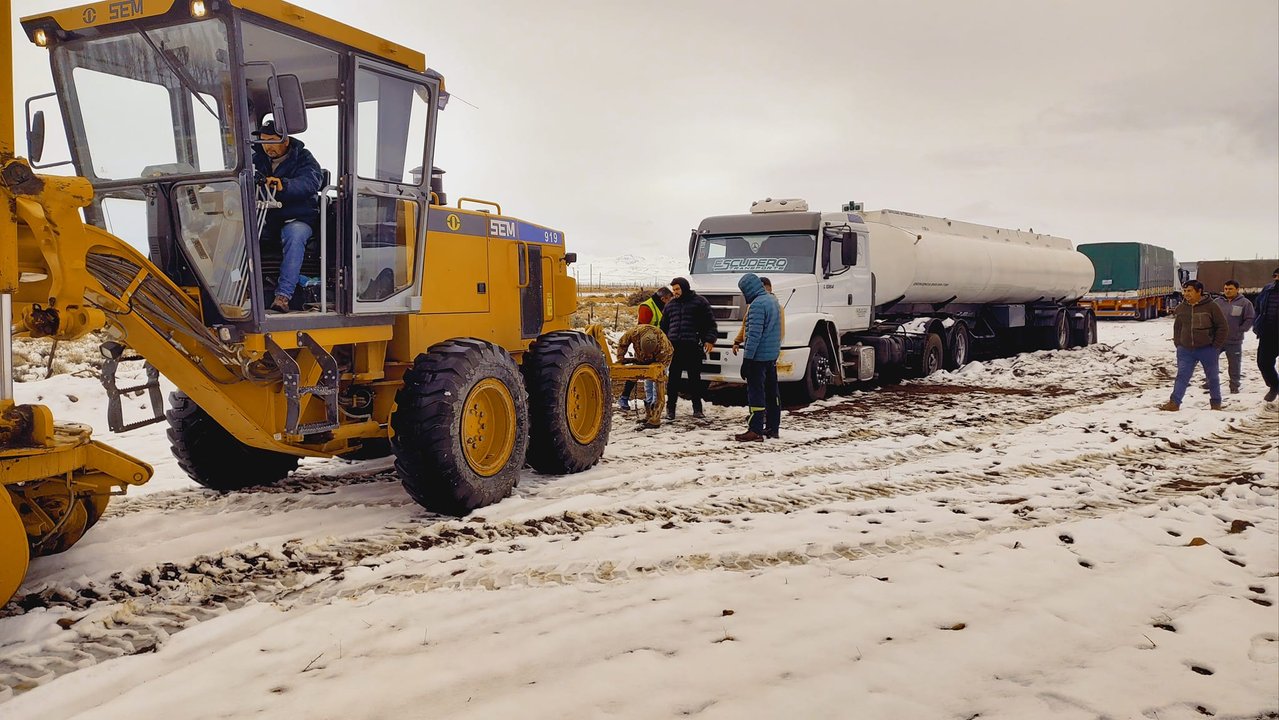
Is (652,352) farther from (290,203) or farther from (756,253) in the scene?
(290,203)

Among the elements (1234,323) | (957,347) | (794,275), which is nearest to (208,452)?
(794,275)

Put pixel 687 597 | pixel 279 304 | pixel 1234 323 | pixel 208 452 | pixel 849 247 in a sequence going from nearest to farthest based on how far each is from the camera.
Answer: pixel 687 597 < pixel 279 304 < pixel 208 452 < pixel 1234 323 < pixel 849 247

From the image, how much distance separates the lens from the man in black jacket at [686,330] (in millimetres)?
10172

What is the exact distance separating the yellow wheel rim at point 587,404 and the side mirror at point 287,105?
3341mm

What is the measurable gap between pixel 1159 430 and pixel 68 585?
9609 mm

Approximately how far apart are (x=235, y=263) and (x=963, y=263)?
47.4 ft

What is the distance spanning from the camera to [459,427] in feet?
17.9

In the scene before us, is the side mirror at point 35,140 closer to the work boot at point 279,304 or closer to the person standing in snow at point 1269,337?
the work boot at point 279,304

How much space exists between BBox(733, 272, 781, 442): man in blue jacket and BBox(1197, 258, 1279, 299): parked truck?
29.5 metres

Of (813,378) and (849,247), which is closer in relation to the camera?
(813,378)

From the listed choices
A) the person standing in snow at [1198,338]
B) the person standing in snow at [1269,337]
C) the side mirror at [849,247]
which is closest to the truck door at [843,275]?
the side mirror at [849,247]

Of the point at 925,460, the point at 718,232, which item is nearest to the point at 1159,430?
the point at 925,460

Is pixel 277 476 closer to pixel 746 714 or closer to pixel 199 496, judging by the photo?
pixel 199 496

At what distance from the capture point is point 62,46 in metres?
4.87
